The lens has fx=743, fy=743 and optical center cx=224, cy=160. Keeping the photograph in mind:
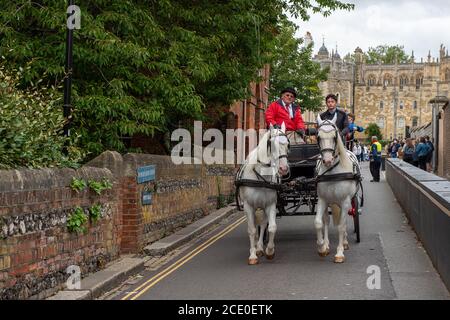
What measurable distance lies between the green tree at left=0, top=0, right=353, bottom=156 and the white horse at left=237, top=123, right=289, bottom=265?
3.67m

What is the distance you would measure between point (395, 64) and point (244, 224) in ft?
534

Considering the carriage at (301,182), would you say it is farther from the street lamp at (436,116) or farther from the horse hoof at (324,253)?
the street lamp at (436,116)

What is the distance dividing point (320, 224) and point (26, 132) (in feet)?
15.4

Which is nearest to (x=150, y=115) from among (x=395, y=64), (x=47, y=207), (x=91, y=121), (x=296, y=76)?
(x=91, y=121)

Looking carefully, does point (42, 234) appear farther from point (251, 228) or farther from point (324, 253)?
point (324, 253)

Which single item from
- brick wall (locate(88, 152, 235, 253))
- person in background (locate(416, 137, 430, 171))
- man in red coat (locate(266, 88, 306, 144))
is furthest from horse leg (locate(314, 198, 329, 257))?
person in background (locate(416, 137, 430, 171))

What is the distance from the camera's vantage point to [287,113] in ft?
41.9

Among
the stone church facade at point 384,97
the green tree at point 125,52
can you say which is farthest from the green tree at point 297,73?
the stone church facade at point 384,97

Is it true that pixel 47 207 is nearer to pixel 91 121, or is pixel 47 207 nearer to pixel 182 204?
pixel 91 121

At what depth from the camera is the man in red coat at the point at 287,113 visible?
1260 centimetres

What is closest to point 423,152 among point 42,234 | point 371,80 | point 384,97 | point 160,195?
point 160,195

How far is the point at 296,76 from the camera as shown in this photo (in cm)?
5262

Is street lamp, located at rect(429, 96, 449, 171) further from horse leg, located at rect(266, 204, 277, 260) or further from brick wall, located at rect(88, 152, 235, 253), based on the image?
horse leg, located at rect(266, 204, 277, 260)

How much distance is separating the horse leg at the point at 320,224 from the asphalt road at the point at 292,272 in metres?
0.25
